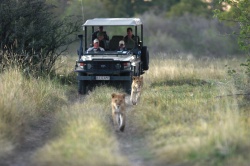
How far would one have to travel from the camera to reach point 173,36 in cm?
5088

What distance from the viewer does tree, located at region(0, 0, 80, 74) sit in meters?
18.9

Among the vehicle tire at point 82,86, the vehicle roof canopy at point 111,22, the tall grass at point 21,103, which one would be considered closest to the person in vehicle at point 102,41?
the vehicle roof canopy at point 111,22

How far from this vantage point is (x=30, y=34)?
63.4ft

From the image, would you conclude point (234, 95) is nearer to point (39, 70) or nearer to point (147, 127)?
point (147, 127)

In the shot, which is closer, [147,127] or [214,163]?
[214,163]

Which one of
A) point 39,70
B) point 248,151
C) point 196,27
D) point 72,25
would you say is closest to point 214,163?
point 248,151

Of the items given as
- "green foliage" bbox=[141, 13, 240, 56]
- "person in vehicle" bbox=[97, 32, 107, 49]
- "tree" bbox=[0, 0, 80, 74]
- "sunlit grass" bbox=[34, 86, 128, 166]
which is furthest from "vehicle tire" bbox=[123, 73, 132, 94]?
"green foliage" bbox=[141, 13, 240, 56]

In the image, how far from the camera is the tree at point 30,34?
743 inches

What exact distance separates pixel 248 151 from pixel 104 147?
2150 millimetres

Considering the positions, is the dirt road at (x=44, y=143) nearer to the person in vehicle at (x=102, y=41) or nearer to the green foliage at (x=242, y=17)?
the green foliage at (x=242, y=17)

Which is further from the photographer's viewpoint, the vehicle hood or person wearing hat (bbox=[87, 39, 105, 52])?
person wearing hat (bbox=[87, 39, 105, 52])

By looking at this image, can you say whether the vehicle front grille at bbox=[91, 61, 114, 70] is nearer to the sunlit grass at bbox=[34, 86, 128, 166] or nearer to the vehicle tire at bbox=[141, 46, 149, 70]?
the vehicle tire at bbox=[141, 46, 149, 70]

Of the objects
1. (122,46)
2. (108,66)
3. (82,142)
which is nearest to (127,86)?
(108,66)

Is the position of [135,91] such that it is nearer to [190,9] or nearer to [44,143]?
[44,143]
